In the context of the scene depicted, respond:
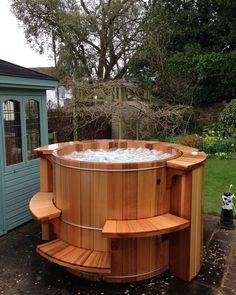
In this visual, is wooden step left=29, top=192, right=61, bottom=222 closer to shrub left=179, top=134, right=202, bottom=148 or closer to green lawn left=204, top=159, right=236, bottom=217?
green lawn left=204, top=159, right=236, bottom=217

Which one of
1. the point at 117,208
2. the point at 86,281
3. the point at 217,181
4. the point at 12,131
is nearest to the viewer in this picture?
the point at 117,208

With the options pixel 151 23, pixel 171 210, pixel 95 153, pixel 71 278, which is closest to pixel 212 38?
pixel 151 23

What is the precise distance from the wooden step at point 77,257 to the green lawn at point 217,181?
2.24 meters

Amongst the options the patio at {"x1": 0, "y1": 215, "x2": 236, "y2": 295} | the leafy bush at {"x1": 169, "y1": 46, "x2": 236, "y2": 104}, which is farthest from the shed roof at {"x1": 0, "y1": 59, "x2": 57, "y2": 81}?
the leafy bush at {"x1": 169, "y1": 46, "x2": 236, "y2": 104}

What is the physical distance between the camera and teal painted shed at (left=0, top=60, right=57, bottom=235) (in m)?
3.49

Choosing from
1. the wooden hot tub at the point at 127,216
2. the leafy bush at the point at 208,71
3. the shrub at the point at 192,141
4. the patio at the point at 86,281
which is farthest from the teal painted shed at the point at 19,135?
the leafy bush at the point at 208,71

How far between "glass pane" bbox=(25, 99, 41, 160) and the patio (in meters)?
1.37

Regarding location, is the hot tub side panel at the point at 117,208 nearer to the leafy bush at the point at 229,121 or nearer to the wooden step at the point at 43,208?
the wooden step at the point at 43,208

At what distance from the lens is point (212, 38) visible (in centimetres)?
1121

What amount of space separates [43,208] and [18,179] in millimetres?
1109

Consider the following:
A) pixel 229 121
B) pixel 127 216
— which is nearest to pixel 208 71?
pixel 229 121

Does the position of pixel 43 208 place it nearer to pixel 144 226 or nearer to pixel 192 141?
pixel 144 226

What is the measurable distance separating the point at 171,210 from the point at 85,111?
5767mm

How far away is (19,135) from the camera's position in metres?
3.81
